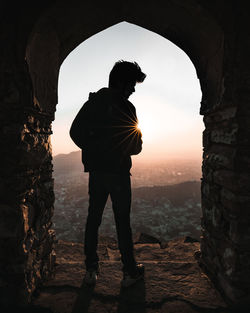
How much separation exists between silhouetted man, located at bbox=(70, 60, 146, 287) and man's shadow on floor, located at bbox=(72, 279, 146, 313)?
7 cm

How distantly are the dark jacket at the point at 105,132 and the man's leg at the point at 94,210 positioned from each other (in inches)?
6.0

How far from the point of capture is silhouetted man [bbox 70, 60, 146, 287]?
187cm

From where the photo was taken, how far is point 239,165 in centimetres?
171

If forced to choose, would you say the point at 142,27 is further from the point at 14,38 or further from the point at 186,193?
the point at 186,193

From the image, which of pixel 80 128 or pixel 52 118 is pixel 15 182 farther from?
pixel 52 118

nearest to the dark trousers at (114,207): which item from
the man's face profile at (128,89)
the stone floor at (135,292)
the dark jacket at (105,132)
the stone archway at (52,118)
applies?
the dark jacket at (105,132)

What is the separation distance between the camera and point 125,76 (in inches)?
77.3

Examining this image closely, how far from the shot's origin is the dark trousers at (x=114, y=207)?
192 centimetres

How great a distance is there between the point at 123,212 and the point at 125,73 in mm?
1469

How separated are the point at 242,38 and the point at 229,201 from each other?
A: 156cm

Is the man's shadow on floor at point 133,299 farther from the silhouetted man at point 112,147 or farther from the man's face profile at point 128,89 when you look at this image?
the man's face profile at point 128,89

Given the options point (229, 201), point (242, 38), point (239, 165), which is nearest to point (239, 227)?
point (229, 201)

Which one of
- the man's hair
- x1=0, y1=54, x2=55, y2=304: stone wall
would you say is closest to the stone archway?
x1=0, y1=54, x2=55, y2=304: stone wall

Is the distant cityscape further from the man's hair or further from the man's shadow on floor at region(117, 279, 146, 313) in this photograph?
the man's hair
